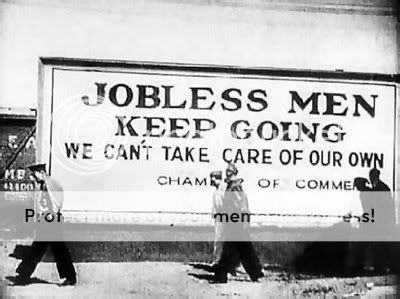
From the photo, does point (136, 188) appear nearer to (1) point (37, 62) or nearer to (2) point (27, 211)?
(2) point (27, 211)

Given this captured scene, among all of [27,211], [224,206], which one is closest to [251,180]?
[224,206]

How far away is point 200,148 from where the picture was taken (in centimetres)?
188

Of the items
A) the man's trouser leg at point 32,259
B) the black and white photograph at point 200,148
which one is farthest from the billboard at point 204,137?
the man's trouser leg at point 32,259

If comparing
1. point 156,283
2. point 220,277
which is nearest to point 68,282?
point 156,283

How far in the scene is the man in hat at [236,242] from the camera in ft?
6.10

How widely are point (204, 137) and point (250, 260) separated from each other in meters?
0.34

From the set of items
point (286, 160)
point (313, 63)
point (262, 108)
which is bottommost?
point (286, 160)

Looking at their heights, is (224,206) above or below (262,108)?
below

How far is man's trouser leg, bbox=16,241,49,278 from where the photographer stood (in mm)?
1796

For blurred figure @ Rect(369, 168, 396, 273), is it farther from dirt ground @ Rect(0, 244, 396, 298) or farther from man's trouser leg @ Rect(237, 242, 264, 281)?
man's trouser leg @ Rect(237, 242, 264, 281)

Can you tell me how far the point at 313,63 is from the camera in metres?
1.91

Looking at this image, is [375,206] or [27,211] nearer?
[27,211]

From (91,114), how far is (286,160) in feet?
1.72

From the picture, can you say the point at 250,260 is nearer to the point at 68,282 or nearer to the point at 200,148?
the point at 200,148
